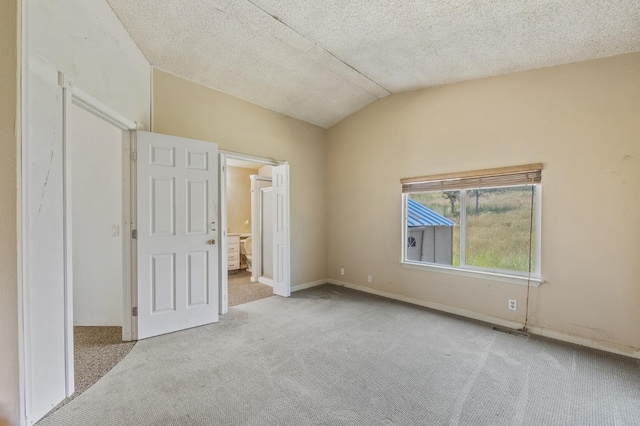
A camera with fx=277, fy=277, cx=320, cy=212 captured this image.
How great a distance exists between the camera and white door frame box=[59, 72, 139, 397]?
74.5 inches

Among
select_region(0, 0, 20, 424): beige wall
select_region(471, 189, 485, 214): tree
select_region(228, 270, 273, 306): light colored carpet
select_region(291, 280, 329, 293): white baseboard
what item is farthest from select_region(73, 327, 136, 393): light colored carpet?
select_region(471, 189, 485, 214): tree

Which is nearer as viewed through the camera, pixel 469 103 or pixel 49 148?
pixel 49 148

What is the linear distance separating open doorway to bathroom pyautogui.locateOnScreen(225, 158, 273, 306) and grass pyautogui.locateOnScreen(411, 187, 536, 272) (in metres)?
2.97

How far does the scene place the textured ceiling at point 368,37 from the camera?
7.34 ft

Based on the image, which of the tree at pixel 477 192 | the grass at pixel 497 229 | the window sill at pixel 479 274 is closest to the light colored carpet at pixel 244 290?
the window sill at pixel 479 274

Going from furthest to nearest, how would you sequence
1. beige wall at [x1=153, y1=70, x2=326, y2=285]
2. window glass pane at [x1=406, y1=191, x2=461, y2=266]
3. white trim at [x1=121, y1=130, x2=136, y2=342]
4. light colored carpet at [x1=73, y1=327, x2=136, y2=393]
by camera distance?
1. window glass pane at [x1=406, y1=191, x2=461, y2=266]
2. beige wall at [x1=153, y1=70, x2=326, y2=285]
3. white trim at [x1=121, y1=130, x2=136, y2=342]
4. light colored carpet at [x1=73, y1=327, x2=136, y2=393]

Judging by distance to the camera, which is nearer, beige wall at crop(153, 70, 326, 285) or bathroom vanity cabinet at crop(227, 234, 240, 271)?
beige wall at crop(153, 70, 326, 285)

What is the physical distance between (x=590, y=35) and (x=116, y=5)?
3.98 meters

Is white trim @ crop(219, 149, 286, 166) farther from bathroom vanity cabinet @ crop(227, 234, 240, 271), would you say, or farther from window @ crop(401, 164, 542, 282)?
bathroom vanity cabinet @ crop(227, 234, 240, 271)

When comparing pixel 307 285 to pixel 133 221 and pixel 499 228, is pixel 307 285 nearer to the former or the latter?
pixel 133 221

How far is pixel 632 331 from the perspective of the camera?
248 centimetres

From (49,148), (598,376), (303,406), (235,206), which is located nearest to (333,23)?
(49,148)

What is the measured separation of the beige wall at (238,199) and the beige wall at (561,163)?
4017 millimetres

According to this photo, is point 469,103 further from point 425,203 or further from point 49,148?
point 49,148
